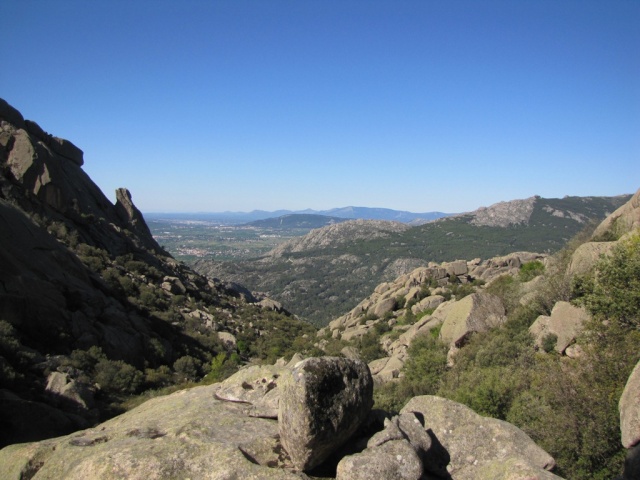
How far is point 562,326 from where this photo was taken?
17.4 m

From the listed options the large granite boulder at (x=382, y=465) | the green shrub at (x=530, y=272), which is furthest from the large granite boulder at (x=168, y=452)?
the green shrub at (x=530, y=272)

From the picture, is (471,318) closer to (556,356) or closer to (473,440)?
(556,356)

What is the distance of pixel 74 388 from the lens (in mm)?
14992

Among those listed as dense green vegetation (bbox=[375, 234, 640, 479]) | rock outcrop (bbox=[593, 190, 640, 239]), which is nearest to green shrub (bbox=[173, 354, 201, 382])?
dense green vegetation (bbox=[375, 234, 640, 479])

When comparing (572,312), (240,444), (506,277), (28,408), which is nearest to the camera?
(240,444)

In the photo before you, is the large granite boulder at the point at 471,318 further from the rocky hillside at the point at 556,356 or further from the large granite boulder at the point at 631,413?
the large granite boulder at the point at 631,413

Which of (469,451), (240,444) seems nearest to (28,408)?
(240,444)

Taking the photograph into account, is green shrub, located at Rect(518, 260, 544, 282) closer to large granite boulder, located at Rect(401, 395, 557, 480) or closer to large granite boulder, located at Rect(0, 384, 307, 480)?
large granite boulder, located at Rect(401, 395, 557, 480)

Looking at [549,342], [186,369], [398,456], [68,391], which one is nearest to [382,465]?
[398,456]

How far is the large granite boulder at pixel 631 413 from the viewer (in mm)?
8664

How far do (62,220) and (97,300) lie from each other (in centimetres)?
1851

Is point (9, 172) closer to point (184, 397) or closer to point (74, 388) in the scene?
point (74, 388)

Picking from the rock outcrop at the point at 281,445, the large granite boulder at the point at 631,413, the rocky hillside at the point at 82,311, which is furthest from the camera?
the rocky hillside at the point at 82,311

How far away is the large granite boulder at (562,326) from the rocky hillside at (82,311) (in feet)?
60.4
